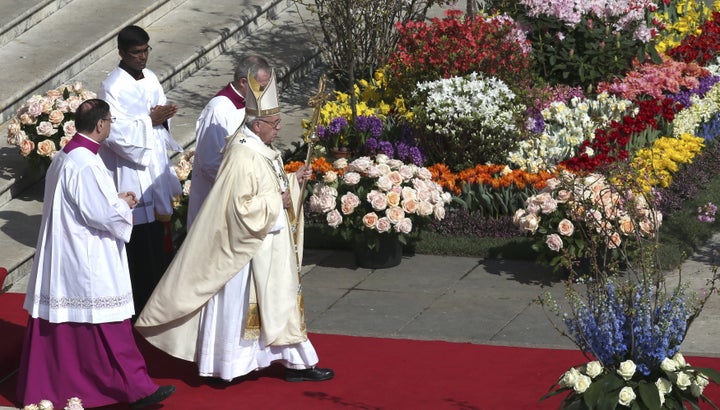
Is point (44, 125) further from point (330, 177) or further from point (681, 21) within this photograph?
point (681, 21)

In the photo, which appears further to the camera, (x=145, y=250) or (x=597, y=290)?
(x=145, y=250)

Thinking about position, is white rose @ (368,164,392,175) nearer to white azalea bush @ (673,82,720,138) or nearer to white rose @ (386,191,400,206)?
white rose @ (386,191,400,206)

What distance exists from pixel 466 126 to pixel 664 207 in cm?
174

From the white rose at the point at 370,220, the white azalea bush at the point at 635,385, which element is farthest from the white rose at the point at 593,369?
the white rose at the point at 370,220

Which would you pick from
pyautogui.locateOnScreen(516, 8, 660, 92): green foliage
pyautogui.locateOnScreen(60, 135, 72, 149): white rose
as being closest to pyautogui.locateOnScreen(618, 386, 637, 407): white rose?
pyautogui.locateOnScreen(60, 135, 72, 149): white rose

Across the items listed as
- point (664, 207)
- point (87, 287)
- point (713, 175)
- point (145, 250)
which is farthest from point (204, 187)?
point (713, 175)

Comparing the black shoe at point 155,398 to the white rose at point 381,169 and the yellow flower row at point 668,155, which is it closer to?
the white rose at point 381,169

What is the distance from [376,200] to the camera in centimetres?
1036

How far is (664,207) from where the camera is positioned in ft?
37.5

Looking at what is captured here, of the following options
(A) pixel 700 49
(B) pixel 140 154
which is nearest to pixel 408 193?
(B) pixel 140 154

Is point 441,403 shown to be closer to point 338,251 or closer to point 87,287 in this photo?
point 87,287

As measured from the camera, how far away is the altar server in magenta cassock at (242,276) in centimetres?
815

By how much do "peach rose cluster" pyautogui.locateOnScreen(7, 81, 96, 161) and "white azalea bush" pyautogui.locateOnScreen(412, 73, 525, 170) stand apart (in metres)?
2.88

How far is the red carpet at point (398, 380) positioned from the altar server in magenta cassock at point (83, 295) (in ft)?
0.99
